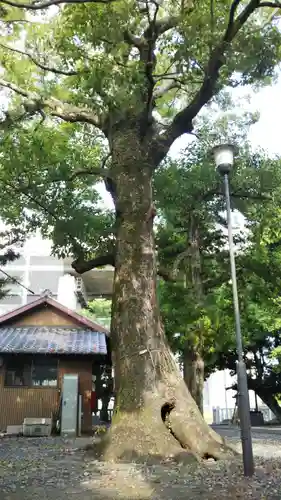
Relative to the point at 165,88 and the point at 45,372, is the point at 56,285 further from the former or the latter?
the point at 165,88

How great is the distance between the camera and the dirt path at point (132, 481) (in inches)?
227

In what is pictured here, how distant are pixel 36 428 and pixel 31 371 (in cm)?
259

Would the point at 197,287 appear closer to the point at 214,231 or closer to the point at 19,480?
the point at 214,231

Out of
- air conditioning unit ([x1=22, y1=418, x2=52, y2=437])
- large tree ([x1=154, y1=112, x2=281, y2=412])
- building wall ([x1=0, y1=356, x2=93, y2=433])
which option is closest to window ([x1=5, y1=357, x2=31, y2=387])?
building wall ([x1=0, y1=356, x2=93, y2=433])

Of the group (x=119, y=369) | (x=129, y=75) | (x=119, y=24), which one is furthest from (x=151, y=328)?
(x=119, y=24)

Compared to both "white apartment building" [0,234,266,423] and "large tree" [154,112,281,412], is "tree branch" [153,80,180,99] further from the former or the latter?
"white apartment building" [0,234,266,423]

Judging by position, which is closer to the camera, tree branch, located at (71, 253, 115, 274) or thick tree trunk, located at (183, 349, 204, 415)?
tree branch, located at (71, 253, 115, 274)

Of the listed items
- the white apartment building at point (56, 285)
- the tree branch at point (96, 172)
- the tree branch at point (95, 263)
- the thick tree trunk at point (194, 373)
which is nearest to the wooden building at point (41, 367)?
the thick tree trunk at point (194, 373)

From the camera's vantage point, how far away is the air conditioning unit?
651 inches

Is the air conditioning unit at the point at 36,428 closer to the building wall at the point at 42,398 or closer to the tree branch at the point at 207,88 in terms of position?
the building wall at the point at 42,398

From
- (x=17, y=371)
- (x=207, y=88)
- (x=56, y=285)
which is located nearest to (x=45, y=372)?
(x=17, y=371)

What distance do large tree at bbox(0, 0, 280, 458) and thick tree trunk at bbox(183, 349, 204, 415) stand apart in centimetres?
655

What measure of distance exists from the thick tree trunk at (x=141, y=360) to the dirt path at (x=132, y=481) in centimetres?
54

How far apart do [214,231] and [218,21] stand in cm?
1090
